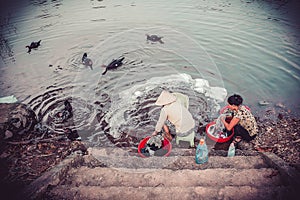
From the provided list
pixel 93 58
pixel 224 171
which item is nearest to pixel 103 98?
pixel 93 58

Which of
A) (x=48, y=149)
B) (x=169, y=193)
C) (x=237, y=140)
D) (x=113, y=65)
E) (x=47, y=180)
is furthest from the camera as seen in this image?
(x=113, y=65)

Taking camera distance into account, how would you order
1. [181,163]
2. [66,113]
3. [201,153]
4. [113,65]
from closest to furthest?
[201,153] → [181,163] → [66,113] → [113,65]

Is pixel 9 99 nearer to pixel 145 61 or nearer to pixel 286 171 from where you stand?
pixel 145 61

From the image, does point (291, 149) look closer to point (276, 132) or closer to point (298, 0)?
point (276, 132)

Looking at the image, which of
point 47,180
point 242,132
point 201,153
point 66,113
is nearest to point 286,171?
point 201,153

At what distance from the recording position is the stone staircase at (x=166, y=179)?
102 inches

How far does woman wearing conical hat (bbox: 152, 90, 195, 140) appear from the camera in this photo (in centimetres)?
353

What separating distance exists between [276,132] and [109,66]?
612 cm

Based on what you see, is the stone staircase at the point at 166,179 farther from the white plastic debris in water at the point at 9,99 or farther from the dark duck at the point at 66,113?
the white plastic debris in water at the point at 9,99

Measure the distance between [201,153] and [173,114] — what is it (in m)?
0.90

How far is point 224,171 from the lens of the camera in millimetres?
2953

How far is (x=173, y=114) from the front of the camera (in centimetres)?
374

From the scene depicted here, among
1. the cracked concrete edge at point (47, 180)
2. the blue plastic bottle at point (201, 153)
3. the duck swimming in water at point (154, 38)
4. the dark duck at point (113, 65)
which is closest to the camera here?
the cracked concrete edge at point (47, 180)

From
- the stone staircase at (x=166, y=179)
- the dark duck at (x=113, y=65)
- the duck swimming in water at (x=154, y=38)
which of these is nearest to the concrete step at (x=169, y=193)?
the stone staircase at (x=166, y=179)
